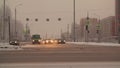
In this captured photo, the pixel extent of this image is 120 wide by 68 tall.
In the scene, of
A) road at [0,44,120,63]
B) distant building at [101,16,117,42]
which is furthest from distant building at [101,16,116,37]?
road at [0,44,120,63]

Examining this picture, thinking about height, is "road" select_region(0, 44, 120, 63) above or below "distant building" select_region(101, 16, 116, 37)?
below

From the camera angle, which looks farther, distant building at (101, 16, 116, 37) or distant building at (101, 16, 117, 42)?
distant building at (101, 16, 116, 37)

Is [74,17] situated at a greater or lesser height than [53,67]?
greater

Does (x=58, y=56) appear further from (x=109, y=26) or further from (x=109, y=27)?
(x=109, y=27)

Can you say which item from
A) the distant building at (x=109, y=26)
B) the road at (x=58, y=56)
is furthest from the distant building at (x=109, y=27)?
the road at (x=58, y=56)

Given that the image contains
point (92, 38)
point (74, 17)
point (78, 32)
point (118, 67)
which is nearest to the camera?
point (118, 67)

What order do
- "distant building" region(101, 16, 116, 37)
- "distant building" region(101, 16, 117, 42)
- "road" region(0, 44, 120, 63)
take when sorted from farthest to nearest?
"distant building" region(101, 16, 116, 37) → "distant building" region(101, 16, 117, 42) → "road" region(0, 44, 120, 63)

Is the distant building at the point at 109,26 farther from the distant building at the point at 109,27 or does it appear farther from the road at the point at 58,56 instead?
the road at the point at 58,56

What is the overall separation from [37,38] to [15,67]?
64928 millimetres

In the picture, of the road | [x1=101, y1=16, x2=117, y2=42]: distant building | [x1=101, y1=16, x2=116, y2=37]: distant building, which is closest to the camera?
the road

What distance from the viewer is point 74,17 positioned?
76.8 metres

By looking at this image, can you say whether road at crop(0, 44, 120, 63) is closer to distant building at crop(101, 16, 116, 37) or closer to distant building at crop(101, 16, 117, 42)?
distant building at crop(101, 16, 117, 42)

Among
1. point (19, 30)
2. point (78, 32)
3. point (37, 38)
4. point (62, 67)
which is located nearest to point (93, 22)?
point (78, 32)

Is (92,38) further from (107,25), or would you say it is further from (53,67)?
(53,67)
